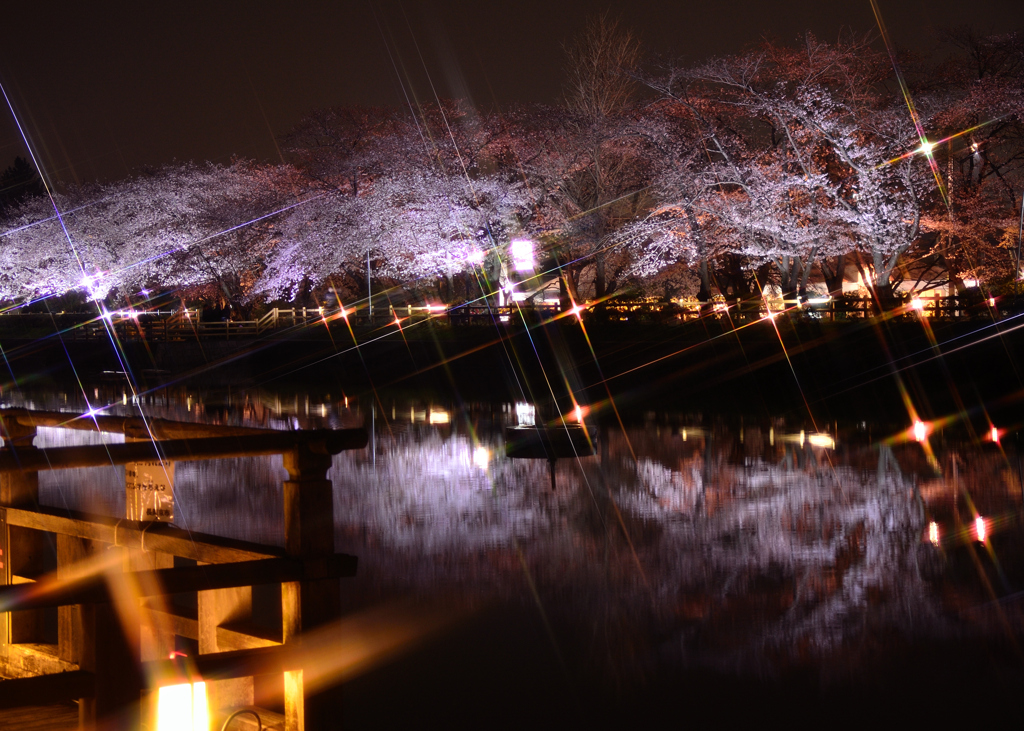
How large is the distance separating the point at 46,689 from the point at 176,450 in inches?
32.4

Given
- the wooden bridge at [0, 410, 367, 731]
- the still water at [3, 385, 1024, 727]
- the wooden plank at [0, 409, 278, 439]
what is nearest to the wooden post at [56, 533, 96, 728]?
the wooden bridge at [0, 410, 367, 731]

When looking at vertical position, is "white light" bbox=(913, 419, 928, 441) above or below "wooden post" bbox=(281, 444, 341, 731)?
above

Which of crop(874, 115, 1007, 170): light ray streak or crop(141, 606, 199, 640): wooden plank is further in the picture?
crop(874, 115, 1007, 170): light ray streak

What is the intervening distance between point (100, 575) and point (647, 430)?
50.6 ft

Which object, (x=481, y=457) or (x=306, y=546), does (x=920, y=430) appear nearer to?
(x=481, y=457)

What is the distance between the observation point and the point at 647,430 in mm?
18109

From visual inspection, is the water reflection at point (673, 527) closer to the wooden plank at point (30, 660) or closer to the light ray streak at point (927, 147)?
the wooden plank at point (30, 660)

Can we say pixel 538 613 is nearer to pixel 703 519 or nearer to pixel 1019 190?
pixel 703 519

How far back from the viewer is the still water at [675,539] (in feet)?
21.8

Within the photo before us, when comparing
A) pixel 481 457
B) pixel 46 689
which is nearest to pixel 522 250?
pixel 481 457

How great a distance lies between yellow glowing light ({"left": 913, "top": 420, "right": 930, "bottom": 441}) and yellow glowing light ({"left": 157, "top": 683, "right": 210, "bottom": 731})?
14.6 meters

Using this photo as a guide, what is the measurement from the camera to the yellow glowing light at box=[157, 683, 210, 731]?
3342mm

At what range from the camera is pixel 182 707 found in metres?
3.38

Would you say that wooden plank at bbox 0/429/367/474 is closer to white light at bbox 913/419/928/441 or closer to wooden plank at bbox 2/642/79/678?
wooden plank at bbox 2/642/79/678
